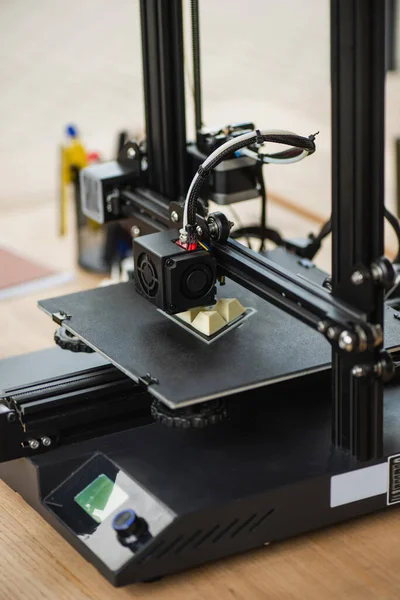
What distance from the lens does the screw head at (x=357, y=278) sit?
4.85 feet

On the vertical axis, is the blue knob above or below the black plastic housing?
below

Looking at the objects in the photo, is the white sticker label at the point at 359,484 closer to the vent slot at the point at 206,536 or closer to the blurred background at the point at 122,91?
the vent slot at the point at 206,536

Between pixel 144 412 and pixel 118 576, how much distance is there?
0.28m

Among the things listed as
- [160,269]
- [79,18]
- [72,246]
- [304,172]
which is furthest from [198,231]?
[79,18]

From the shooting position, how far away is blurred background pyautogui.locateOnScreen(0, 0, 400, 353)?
9.31 ft

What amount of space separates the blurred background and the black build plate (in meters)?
0.72

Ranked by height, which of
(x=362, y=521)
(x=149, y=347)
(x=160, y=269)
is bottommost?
(x=362, y=521)

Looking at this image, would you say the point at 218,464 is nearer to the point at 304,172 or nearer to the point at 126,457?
the point at 126,457

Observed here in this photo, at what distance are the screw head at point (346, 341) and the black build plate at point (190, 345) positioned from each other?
0.12 meters

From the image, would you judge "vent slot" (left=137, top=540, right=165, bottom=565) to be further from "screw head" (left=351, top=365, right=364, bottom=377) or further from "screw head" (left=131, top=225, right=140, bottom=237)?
"screw head" (left=131, top=225, right=140, bottom=237)

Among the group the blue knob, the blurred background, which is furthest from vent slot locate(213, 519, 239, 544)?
the blurred background

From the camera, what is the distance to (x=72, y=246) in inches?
107

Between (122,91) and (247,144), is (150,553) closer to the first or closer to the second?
(247,144)

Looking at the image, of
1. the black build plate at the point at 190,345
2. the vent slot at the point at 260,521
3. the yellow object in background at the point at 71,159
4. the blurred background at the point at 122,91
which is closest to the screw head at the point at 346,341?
the black build plate at the point at 190,345
